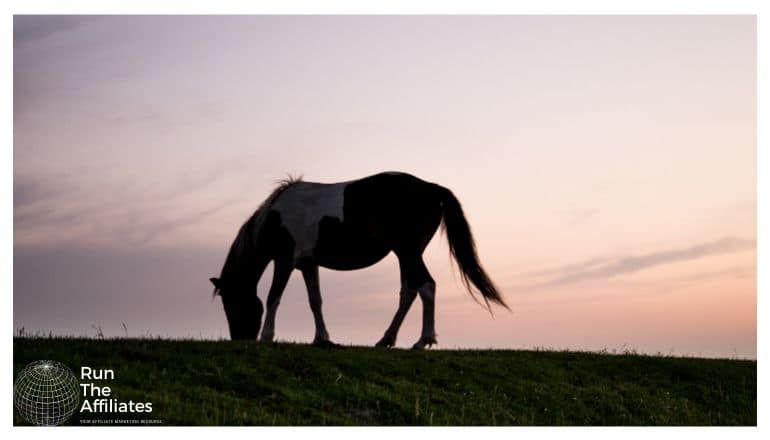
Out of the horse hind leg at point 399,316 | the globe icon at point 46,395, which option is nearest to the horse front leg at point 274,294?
the horse hind leg at point 399,316

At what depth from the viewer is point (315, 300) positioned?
18.3 m

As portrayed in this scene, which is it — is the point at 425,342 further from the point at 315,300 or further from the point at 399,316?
the point at 315,300

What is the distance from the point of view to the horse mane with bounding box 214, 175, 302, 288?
Answer: 19.3 metres

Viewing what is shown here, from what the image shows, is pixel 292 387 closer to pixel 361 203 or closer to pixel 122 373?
pixel 122 373

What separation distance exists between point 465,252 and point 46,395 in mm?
8269

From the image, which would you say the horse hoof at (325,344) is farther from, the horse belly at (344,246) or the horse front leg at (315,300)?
the horse belly at (344,246)

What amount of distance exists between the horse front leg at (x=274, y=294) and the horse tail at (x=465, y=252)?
3.14 m

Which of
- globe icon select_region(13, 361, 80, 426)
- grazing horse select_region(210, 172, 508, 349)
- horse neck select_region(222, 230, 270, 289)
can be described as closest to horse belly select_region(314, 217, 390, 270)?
grazing horse select_region(210, 172, 508, 349)

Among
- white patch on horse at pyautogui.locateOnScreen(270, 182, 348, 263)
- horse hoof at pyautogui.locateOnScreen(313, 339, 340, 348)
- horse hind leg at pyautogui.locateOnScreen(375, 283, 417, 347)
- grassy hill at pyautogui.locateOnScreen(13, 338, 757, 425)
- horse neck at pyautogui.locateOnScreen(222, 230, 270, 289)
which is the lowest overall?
grassy hill at pyautogui.locateOnScreen(13, 338, 757, 425)

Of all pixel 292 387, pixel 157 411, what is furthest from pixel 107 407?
pixel 292 387

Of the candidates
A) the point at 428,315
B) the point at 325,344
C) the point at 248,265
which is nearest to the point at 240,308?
the point at 248,265

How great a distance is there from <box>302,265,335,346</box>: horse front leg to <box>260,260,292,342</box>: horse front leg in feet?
Answer: 1.28

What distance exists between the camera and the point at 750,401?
18.1m

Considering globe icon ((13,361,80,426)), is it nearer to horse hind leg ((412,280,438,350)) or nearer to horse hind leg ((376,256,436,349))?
horse hind leg ((376,256,436,349))
